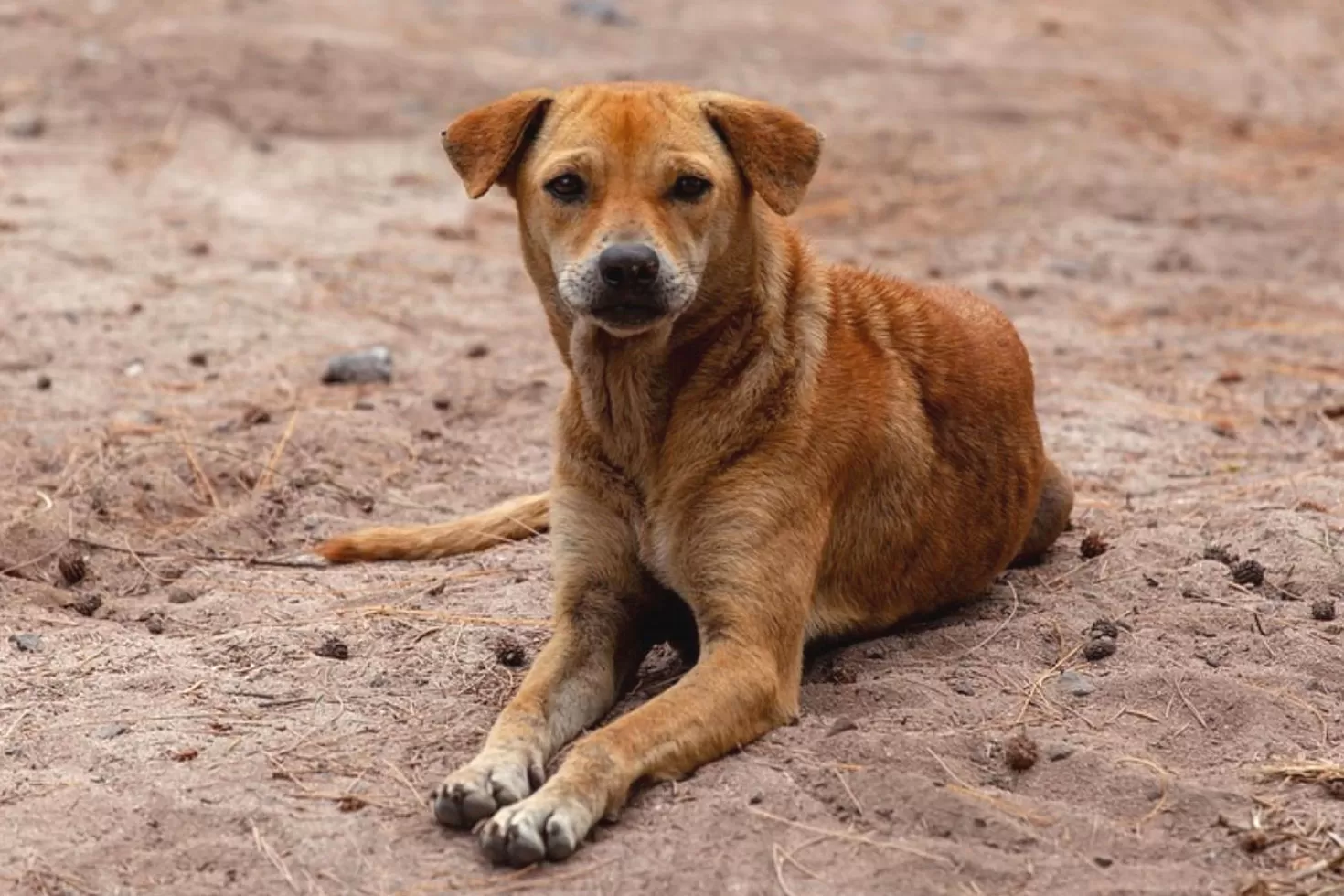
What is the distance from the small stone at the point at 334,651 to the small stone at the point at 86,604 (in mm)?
863

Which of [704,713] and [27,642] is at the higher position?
[704,713]

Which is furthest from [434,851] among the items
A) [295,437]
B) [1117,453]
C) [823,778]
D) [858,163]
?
[858,163]

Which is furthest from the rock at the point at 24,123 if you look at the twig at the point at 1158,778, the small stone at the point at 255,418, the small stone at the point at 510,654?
the twig at the point at 1158,778

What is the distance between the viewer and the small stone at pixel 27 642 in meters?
5.43

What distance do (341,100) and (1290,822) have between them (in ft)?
31.3

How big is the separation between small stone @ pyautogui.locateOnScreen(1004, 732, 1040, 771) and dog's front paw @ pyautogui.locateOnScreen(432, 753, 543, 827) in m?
1.10

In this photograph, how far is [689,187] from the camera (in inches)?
197

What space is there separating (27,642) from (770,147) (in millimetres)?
2474

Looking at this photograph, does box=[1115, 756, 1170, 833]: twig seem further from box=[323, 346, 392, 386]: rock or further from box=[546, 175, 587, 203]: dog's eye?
box=[323, 346, 392, 386]: rock

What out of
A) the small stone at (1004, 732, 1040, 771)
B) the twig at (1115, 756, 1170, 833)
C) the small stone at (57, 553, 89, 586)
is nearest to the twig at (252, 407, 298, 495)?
the small stone at (57, 553, 89, 586)

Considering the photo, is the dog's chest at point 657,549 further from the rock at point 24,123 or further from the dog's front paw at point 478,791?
the rock at point 24,123

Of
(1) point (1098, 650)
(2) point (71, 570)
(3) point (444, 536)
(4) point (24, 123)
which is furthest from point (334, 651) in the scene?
(4) point (24, 123)

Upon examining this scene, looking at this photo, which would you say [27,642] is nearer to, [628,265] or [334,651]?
[334,651]

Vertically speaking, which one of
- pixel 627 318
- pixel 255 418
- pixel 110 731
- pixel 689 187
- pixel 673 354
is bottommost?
pixel 255 418
